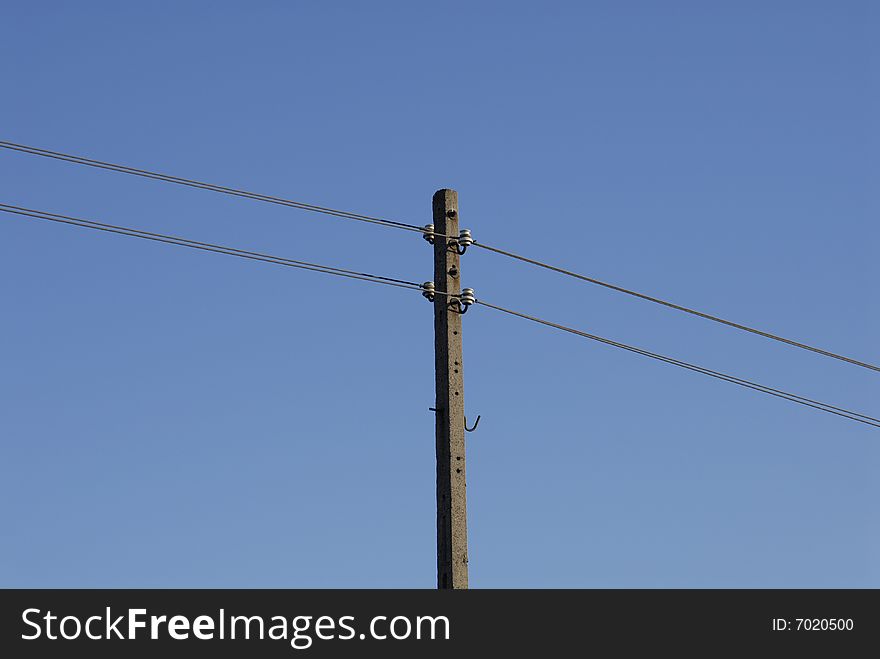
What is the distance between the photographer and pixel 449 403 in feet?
49.9

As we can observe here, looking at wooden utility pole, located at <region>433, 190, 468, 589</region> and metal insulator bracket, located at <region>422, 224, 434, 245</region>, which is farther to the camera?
metal insulator bracket, located at <region>422, 224, 434, 245</region>

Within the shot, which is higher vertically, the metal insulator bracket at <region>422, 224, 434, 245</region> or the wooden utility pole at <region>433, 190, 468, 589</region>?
the metal insulator bracket at <region>422, 224, 434, 245</region>

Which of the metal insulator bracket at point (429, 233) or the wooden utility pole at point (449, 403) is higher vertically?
the metal insulator bracket at point (429, 233)

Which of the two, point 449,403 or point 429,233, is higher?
point 429,233

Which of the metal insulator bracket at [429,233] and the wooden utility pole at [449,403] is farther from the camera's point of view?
the metal insulator bracket at [429,233]

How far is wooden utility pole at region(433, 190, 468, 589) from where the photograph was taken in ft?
48.0

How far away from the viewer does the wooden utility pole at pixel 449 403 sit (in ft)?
48.0
